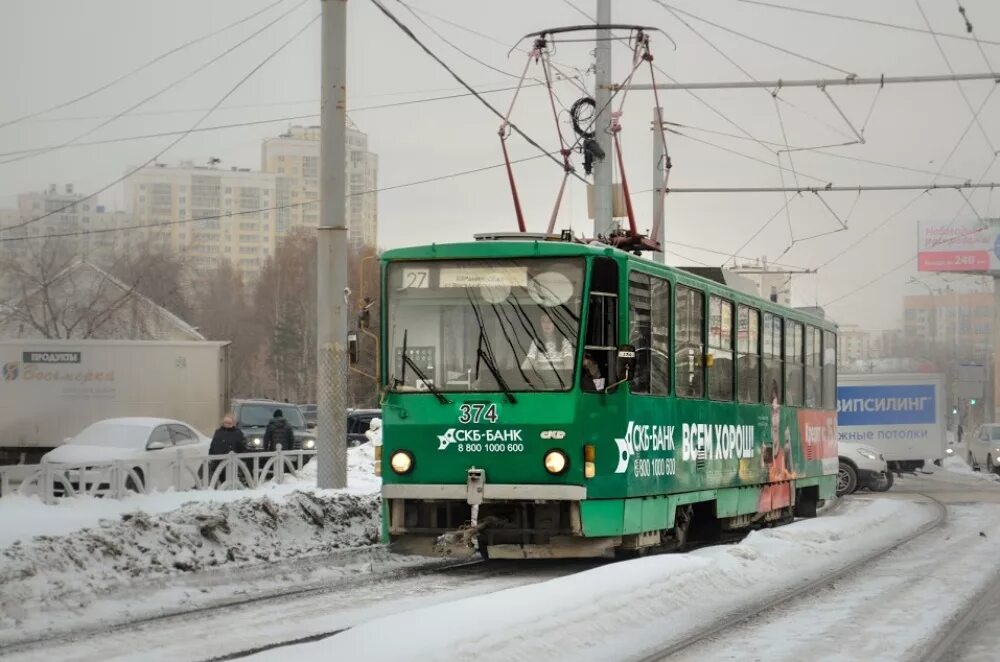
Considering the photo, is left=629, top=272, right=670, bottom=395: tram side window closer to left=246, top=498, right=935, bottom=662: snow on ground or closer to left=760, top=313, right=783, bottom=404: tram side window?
left=246, top=498, right=935, bottom=662: snow on ground

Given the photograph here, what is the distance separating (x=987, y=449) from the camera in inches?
2096

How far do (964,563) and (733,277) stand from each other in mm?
4574

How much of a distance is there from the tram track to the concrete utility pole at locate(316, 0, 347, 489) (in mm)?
7219

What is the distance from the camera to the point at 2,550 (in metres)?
14.1

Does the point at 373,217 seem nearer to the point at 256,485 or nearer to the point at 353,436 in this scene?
the point at 353,436

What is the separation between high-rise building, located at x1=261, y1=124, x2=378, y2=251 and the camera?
14162cm

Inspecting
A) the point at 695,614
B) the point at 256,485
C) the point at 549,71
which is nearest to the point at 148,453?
the point at 256,485

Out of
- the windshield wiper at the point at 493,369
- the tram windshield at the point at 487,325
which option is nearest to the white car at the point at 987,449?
the tram windshield at the point at 487,325

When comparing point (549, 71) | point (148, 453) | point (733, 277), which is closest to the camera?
point (733, 277)

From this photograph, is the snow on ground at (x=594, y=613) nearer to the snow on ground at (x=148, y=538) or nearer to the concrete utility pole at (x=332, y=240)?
the snow on ground at (x=148, y=538)

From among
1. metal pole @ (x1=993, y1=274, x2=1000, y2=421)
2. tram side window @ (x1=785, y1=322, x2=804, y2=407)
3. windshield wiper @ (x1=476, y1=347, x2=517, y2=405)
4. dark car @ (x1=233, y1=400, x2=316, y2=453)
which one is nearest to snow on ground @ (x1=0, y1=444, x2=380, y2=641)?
windshield wiper @ (x1=476, y1=347, x2=517, y2=405)

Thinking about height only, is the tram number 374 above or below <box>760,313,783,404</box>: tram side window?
below

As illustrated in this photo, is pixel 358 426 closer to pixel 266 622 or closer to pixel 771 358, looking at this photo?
pixel 771 358

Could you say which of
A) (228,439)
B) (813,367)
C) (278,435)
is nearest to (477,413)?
(813,367)
